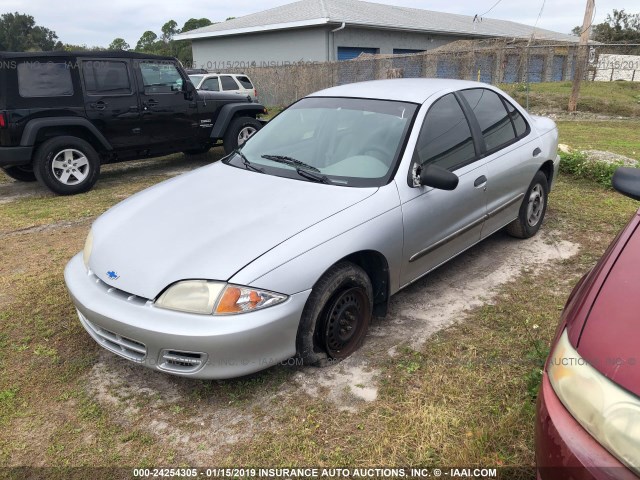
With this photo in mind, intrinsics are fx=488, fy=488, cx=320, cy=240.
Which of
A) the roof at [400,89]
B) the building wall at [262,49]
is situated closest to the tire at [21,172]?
the roof at [400,89]

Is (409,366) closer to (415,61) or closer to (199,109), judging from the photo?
(199,109)

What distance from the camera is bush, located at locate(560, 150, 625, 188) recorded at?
648 cm

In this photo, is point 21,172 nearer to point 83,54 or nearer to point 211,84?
point 83,54

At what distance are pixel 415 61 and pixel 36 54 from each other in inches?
566

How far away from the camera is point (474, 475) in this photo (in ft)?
7.14

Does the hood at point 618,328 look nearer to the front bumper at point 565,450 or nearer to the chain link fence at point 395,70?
the front bumper at point 565,450

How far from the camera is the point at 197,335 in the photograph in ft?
7.77

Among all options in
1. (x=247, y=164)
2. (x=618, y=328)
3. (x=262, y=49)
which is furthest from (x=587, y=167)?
(x=262, y=49)

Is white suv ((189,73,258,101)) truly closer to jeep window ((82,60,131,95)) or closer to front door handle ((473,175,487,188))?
jeep window ((82,60,131,95))

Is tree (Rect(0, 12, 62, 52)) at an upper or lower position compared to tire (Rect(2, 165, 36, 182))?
upper

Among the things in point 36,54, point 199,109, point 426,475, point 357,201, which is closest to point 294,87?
point 199,109

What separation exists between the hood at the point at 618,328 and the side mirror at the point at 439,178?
4.29 ft

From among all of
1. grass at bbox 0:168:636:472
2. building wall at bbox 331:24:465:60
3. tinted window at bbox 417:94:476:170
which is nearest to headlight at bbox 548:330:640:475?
grass at bbox 0:168:636:472

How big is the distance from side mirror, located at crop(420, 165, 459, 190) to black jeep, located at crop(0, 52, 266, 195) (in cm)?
553
